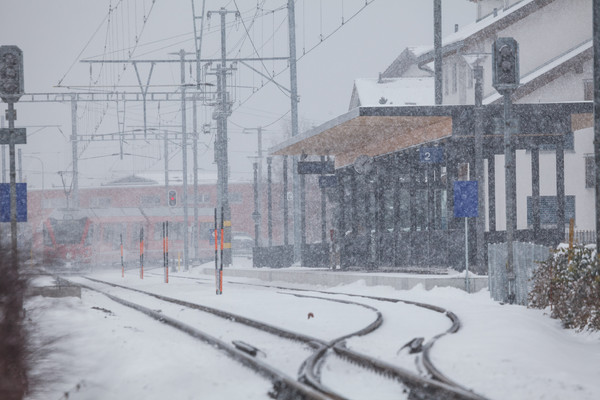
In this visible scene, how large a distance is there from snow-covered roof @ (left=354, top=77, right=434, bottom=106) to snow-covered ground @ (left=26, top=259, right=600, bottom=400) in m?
37.2

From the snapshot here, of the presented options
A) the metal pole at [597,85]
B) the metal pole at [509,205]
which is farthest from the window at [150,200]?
the metal pole at [597,85]

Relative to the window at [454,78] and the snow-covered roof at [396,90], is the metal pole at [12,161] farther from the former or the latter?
the snow-covered roof at [396,90]

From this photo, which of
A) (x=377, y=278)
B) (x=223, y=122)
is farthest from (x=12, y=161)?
(x=223, y=122)

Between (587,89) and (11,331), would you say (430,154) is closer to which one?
(11,331)

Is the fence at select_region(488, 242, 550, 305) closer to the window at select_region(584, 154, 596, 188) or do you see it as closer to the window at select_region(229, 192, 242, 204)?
the window at select_region(584, 154, 596, 188)

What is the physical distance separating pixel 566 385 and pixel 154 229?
190ft

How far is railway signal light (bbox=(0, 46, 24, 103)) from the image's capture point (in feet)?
54.1

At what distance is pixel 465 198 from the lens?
1853cm

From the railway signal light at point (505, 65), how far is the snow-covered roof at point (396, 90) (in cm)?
3535

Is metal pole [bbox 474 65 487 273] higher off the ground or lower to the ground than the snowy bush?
higher

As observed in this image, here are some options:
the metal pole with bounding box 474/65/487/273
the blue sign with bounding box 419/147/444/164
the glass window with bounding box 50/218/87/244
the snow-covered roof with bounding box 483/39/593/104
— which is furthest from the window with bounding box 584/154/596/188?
the glass window with bounding box 50/218/87/244

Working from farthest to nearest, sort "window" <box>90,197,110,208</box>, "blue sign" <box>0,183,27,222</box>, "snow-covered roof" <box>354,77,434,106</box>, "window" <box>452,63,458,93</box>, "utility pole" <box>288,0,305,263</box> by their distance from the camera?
"window" <box>90,197,110,208</box>, "snow-covered roof" <box>354,77,434,106</box>, "window" <box>452,63,458,93</box>, "utility pole" <box>288,0,305,263</box>, "blue sign" <box>0,183,27,222</box>

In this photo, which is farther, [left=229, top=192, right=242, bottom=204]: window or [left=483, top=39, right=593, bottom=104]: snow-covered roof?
[left=229, top=192, right=242, bottom=204]: window

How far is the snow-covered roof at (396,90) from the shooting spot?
52844 mm
